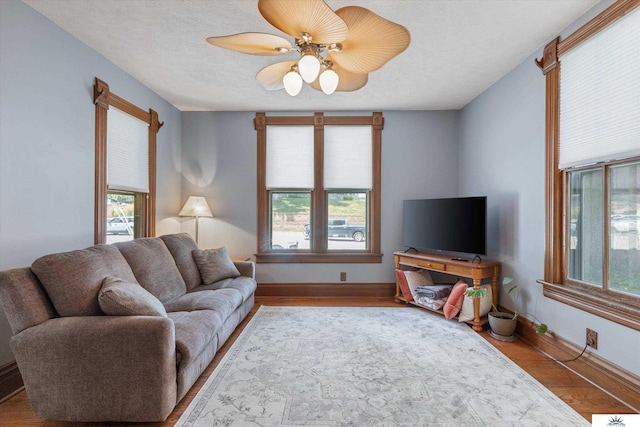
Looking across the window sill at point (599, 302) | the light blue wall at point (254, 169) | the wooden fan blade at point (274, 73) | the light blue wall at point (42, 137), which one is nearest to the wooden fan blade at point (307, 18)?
the wooden fan blade at point (274, 73)

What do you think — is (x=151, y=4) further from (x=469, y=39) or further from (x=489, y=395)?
(x=489, y=395)

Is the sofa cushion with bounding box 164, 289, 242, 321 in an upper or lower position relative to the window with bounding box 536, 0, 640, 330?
lower

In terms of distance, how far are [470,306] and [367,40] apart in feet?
9.28

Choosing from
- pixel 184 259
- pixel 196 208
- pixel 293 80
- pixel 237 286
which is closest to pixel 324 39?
pixel 293 80

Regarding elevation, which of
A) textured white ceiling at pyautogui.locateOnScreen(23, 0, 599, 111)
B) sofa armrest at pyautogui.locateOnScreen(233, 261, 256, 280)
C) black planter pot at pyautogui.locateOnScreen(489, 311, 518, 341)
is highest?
textured white ceiling at pyautogui.locateOnScreen(23, 0, 599, 111)

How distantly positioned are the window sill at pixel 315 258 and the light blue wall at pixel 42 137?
2107mm

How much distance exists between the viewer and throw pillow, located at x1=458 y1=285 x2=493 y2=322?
3.13m

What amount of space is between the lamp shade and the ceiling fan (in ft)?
7.98

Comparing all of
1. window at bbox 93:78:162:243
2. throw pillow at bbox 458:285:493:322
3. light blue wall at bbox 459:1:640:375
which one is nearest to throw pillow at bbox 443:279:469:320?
throw pillow at bbox 458:285:493:322

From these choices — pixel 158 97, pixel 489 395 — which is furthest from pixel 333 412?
pixel 158 97

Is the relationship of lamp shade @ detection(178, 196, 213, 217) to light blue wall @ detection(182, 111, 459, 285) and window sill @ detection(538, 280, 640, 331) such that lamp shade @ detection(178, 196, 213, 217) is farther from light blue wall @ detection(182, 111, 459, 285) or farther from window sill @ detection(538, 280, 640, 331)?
window sill @ detection(538, 280, 640, 331)

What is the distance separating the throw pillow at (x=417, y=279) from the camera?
3.75 m

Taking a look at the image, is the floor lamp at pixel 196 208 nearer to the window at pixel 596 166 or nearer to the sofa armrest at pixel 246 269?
the sofa armrest at pixel 246 269

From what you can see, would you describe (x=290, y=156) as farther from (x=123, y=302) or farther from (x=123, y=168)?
(x=123, y=302)
